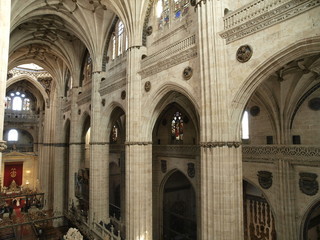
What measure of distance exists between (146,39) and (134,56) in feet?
3.94

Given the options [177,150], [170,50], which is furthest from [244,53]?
[177,150]

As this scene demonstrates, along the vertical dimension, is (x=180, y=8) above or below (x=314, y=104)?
above

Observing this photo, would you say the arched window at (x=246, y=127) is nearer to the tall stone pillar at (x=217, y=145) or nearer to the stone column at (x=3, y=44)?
the tall stone pillar at (x=217, y=145)

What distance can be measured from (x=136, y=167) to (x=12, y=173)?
29570mm

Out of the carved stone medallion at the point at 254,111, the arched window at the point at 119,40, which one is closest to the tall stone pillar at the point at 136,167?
the arched window at the point at 119,40

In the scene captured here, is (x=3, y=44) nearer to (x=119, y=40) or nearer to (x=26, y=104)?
(x=119, y=40)

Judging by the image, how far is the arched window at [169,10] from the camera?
34.4ft

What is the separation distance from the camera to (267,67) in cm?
675

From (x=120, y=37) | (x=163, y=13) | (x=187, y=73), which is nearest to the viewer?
(x=187, y=73)

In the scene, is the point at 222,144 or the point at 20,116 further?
the point at 20,116

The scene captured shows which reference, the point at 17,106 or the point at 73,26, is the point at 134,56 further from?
the point at 17,106

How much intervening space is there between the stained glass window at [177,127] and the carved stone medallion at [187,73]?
6529mm

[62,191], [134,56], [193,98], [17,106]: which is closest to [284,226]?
[193,98]

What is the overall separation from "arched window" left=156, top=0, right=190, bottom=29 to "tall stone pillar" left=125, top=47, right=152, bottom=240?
1.80 metres
